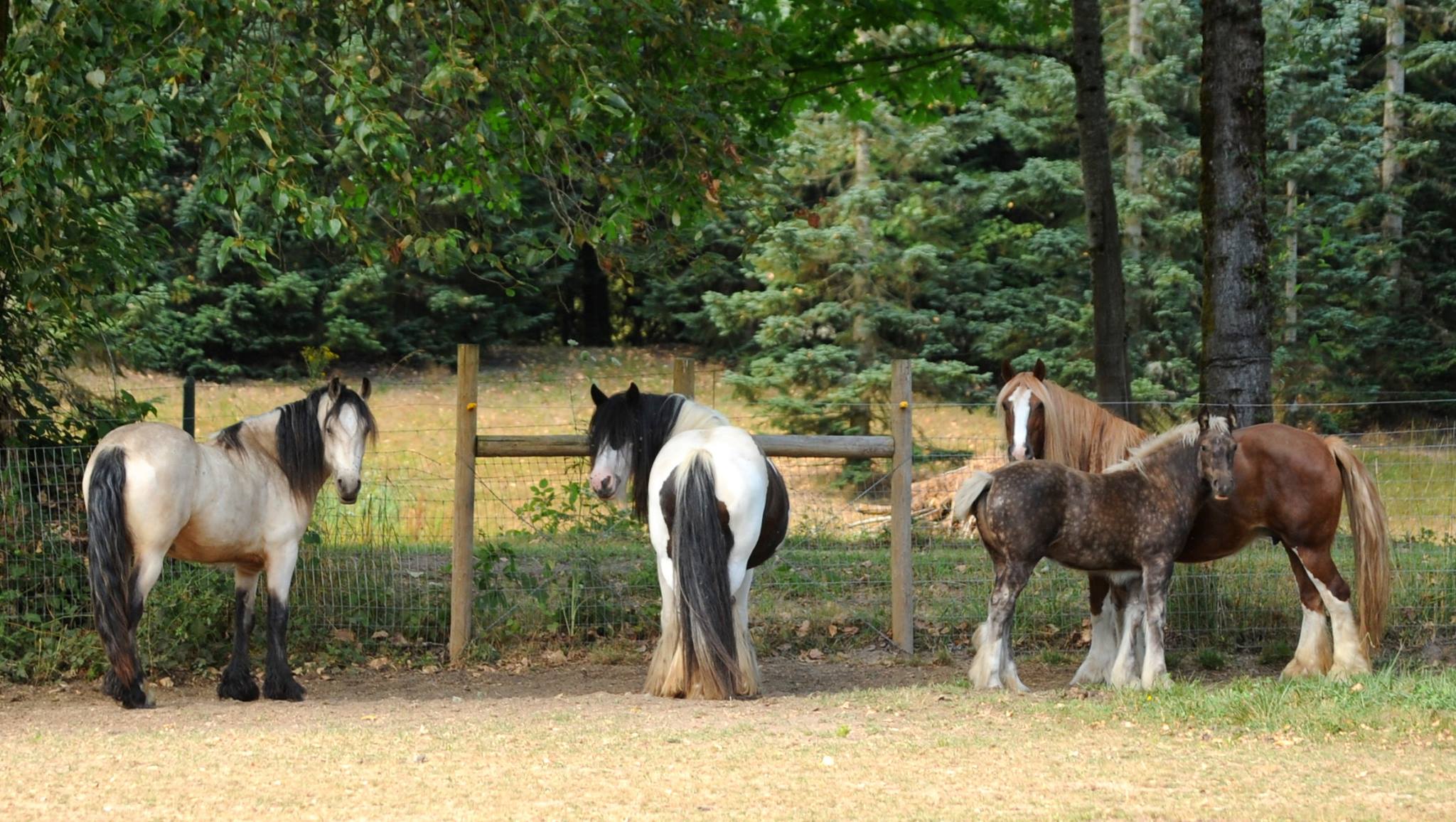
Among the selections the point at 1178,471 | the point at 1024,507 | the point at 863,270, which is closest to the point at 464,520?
the point at 1024,507

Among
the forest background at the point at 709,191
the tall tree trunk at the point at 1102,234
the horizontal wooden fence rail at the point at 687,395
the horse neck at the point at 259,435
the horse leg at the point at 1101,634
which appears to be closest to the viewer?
the forest background at the point at 709,191

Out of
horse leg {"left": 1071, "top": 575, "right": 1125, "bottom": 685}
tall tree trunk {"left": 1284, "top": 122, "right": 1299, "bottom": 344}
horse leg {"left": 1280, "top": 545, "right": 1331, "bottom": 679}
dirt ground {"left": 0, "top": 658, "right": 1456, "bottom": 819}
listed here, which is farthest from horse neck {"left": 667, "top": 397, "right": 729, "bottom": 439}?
tall tree trunk {"left": 1284, "top": 122, "right": 1299, "bottom": 344}

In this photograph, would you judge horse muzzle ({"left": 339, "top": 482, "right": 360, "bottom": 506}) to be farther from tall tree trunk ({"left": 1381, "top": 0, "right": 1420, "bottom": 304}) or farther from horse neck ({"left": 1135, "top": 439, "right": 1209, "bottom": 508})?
tall tree trunk ({"left": 1381, "top": 0, "right": 1420, "bottom": 304})

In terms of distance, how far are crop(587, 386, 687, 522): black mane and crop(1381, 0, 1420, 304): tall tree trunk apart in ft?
63.0

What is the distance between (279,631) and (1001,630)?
4118mm

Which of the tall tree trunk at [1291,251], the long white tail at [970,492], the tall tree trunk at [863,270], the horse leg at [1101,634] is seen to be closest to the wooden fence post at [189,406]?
the long white tail at [970,492]

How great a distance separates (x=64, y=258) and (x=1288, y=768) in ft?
23.3

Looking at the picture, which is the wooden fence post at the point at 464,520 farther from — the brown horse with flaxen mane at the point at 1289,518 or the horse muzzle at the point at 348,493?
the brown horse with flaxen mane at the point at 1289,518

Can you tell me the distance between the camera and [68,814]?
4961 mm

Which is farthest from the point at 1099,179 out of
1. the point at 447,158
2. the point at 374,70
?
the point at 374,70

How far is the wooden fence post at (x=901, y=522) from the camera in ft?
30.8

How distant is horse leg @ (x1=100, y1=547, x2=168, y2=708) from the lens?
285 inches

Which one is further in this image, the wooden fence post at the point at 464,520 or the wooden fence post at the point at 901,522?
the wooden fence post at the point at 901,522

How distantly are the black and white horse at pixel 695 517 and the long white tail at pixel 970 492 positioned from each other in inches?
39.3
